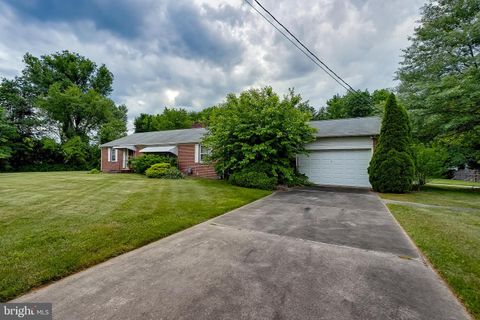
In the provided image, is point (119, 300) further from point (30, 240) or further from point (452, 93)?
point (452, 93)

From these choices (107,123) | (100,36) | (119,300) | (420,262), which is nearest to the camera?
(119,300)

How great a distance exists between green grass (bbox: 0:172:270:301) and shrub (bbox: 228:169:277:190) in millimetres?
2754

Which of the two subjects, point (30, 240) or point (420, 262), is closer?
point (420, 262)

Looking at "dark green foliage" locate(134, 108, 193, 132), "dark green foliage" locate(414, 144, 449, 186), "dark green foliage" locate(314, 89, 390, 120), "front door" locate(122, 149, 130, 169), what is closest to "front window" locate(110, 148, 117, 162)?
"front door" locate(122, 149, 130, 169)

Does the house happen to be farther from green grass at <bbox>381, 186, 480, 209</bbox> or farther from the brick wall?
green grass at <bbox>381, 186, 480, 209</bbox>

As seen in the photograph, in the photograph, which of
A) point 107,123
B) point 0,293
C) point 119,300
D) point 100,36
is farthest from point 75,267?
point 107,123

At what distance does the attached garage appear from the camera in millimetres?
11055

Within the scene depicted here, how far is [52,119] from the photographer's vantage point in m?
26.9

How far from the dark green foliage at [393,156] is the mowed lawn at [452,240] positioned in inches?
97.8

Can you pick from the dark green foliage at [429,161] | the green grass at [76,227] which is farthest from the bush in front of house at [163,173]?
the dark green foliage at [429,161]

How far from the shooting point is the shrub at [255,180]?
394 inches

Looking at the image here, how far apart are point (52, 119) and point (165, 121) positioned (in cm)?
1555

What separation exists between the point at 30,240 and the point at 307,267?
4.35 meters

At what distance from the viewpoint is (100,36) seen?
10648 mm
